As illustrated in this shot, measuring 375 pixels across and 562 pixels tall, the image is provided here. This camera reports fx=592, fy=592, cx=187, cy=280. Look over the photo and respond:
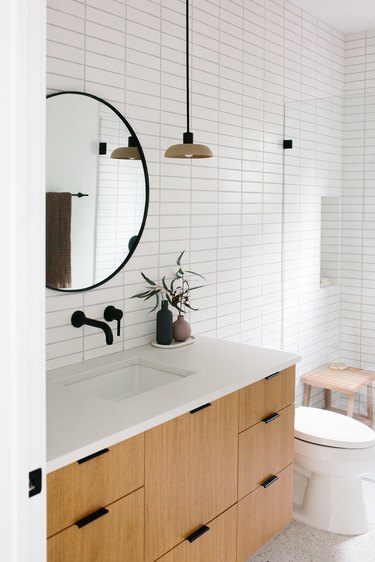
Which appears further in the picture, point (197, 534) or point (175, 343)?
point (175, 343)

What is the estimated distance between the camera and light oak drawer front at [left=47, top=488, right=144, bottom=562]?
1516mm

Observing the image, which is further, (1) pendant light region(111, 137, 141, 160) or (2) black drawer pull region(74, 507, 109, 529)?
(1) pendant light region(111, 137, 141, 160)

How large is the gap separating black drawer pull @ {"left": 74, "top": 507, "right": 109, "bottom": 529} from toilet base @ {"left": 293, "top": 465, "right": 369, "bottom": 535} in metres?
1.48

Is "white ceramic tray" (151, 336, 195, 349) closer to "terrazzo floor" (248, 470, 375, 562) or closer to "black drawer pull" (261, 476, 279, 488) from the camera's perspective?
"black drawer pull" (261, 476, 279, 488)

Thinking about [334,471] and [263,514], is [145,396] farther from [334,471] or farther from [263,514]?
[334,471]

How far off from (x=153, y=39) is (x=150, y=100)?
0.84ft

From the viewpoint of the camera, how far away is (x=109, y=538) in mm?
1638

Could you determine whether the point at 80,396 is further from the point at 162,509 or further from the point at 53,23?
the point at 53,23

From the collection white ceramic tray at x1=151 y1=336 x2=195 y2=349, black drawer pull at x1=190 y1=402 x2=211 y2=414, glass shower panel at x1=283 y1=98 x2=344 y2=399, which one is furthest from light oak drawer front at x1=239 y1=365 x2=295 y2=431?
glass shower panel at x1=283 y1=98 x2=344 y2=399

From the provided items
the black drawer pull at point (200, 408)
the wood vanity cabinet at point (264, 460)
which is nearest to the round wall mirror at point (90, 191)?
the black drawer pull at point (200, 408)

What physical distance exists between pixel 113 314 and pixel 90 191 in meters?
0.48

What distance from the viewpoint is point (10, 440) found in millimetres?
1155

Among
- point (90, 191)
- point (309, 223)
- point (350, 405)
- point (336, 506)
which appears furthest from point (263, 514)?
point (309, 223)

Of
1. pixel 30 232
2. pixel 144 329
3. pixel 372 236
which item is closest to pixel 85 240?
pixel 144 329
